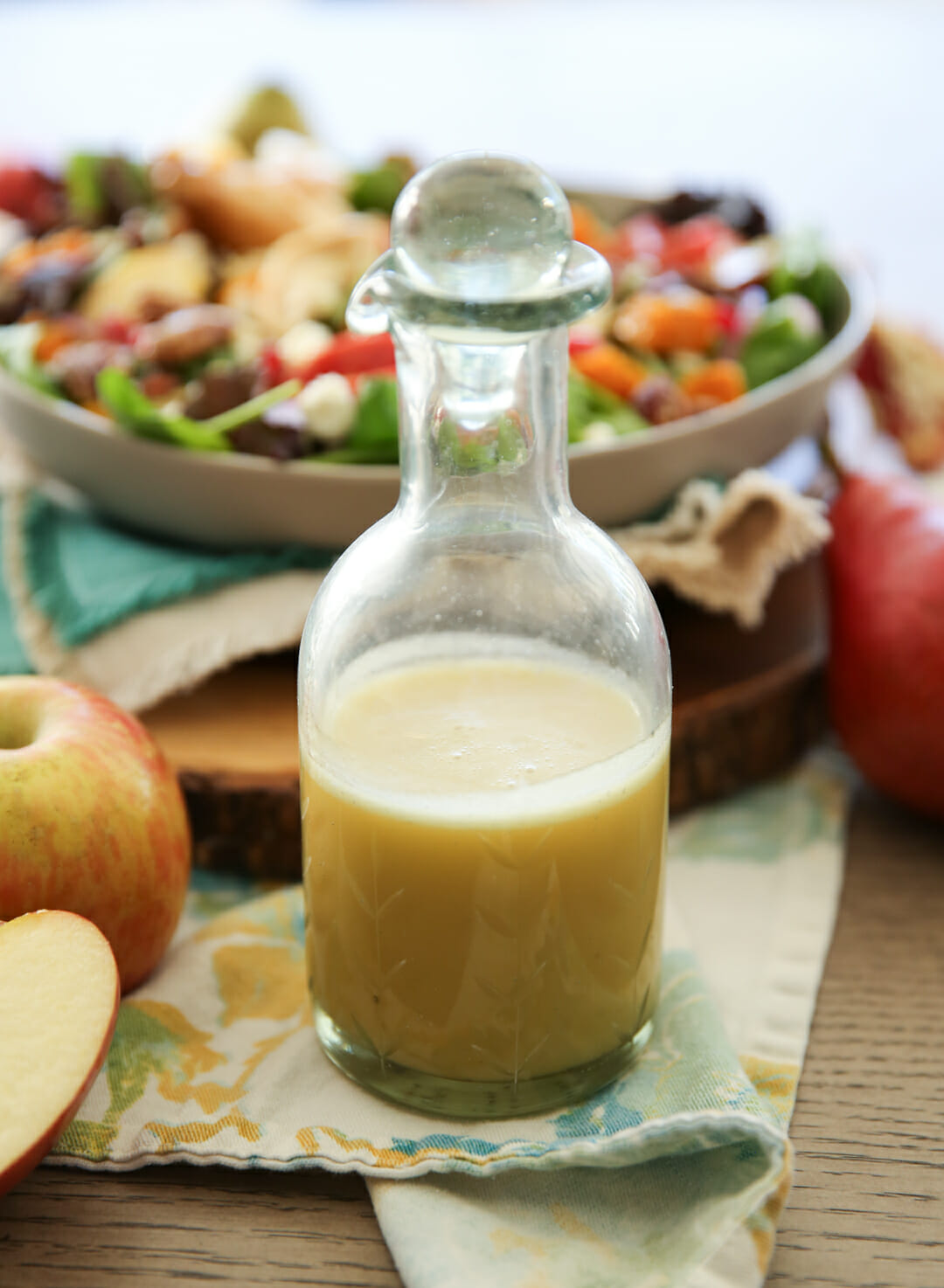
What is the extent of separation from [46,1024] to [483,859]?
0.24 metres

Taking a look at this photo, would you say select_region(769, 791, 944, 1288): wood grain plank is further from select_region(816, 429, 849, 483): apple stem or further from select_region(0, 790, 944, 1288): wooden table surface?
select_region(816, 429, 849, 483): apple stem

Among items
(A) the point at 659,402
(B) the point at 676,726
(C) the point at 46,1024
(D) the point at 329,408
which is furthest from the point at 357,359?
(C) the point at 46,1024

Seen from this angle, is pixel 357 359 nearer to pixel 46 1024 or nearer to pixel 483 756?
pixel 483 756

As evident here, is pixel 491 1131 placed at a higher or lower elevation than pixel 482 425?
lower

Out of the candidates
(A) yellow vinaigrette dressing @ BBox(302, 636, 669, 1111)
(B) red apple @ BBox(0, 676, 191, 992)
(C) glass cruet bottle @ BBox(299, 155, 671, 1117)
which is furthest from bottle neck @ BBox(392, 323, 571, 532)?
(B) red apple @ BBox(0, 676, 191, 992)

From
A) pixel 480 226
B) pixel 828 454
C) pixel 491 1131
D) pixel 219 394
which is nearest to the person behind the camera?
pixel 480 226

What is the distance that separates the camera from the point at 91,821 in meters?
0.88

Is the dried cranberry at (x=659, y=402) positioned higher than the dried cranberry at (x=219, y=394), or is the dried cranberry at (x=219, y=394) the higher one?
the dried cranberry at (x=219, y=394)

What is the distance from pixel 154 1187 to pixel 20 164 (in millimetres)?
1534

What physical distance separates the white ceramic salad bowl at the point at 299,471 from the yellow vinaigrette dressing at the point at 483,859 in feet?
1.10

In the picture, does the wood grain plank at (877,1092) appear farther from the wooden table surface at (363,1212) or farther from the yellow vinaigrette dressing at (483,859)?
the yellow vinaigrette dressing at (483,859)

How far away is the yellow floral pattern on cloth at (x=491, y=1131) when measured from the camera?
A: 29.9 inches

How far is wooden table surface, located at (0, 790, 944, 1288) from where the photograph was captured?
0.76m

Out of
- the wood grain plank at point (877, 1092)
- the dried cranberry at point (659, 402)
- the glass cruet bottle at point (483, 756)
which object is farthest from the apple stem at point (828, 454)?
the glass cruet bottle at point (483, 756)
